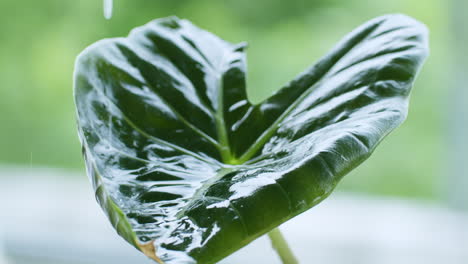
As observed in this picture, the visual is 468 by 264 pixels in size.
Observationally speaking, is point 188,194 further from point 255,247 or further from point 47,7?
point 47,7

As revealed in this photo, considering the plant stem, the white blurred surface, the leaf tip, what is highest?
the leaf tip

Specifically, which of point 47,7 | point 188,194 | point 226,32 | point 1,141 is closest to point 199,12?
point 226,32

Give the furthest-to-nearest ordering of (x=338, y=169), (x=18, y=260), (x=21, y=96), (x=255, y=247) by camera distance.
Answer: (x=21, y=96), (x=18, y=260), (x=255, y=247), (x=338, y=169)

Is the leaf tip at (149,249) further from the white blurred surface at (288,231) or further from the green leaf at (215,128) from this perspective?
the white blurred surface at (288,231)

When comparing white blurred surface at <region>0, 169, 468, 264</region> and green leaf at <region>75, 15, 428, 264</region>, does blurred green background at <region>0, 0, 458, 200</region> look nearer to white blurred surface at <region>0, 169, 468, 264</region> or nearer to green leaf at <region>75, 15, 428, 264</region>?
white blurred surface at <region>0, 169, 468, 264</region>

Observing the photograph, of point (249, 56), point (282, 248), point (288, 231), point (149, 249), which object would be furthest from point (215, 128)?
point (249, 56)

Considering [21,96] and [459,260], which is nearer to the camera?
[459,260]

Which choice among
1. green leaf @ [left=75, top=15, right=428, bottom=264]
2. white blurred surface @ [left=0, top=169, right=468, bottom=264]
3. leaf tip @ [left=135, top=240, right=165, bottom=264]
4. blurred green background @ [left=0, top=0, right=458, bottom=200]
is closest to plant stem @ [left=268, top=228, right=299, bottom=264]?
green leaf @ [left=75, top=15, right=428, bottom=264]
